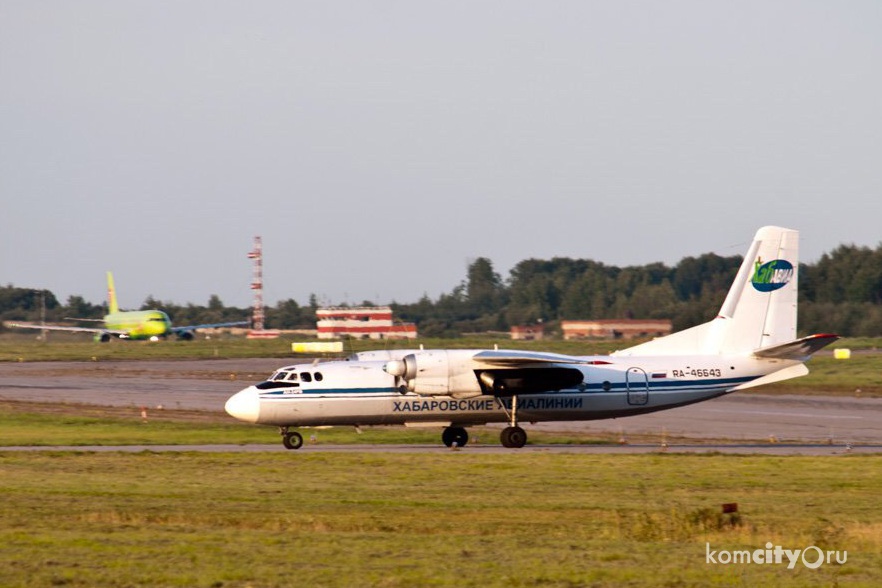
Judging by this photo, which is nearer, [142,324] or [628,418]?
[628,418]

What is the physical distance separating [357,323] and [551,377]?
60289 mm

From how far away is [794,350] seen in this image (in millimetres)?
34000

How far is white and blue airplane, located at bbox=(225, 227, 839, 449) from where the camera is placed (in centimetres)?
3253

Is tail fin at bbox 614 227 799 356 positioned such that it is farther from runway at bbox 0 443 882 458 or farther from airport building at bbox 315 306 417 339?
airport building at bbox 315 306 417 339

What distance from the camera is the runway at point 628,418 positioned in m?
36.9

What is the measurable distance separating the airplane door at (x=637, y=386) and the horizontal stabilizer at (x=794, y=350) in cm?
360

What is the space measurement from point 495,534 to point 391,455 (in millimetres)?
12998

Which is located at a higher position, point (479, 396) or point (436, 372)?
point (436, 372)

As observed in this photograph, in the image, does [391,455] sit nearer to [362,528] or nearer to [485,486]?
[485,486]

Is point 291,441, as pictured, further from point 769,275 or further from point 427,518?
point 769,275

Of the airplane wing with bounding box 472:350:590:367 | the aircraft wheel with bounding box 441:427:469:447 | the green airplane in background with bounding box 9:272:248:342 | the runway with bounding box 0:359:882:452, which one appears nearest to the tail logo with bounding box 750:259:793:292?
the runway with bounding box 0:359:882:452

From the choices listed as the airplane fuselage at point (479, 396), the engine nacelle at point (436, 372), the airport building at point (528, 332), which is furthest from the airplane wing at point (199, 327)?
the engine nacelle at point (436, 372)

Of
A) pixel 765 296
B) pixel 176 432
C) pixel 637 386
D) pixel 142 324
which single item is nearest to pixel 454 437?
pixel 637 386

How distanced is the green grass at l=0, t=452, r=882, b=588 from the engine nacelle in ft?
9.38
